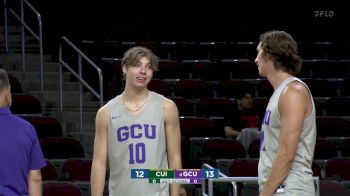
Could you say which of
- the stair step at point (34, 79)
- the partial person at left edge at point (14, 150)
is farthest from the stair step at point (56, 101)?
the partial person at left edge at point (14, 150)

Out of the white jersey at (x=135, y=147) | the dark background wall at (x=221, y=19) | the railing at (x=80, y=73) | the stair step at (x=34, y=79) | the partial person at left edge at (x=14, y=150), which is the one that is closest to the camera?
the partial person at left edge at (x=14, y=150)

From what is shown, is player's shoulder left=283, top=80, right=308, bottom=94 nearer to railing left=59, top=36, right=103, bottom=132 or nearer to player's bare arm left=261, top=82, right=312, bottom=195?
player's bare arm left=261, top=82, right=312, bottom=195

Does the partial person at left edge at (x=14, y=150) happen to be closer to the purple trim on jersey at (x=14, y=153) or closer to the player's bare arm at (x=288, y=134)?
the purple trim on jersey at (x=14, y=153)

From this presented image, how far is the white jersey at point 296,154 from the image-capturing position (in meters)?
4.05

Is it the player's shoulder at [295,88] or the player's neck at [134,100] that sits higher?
the player's shoulder at [295,88]

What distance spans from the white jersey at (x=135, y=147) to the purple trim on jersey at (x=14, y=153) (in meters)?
0.57

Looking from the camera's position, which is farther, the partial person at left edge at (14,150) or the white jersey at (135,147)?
the white jersey at (135,147)

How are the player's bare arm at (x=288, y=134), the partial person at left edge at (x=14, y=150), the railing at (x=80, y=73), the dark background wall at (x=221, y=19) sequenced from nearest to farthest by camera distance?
1. the player's bare arm at (x=288, y=134)
2. the partial person at left edge at (x=14, y=150)
3. the railing at (x=80, y=73)
4. the dark background wall at (x=221, y=19)
